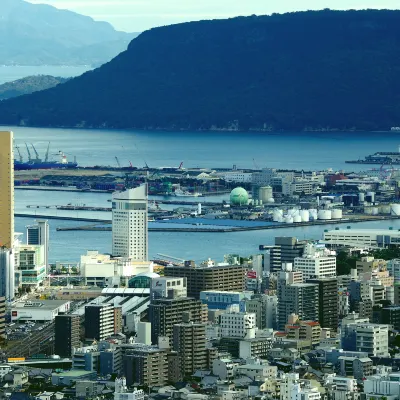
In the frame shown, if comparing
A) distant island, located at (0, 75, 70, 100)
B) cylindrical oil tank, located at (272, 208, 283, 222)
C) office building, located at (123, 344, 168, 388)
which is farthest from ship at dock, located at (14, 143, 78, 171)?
distant island, located at (0, 75, 70, 100)

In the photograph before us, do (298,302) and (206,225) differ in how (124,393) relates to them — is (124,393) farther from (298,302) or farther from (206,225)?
(206,225)

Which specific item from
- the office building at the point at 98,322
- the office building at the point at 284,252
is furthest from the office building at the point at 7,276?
the office building at the point at 284,252

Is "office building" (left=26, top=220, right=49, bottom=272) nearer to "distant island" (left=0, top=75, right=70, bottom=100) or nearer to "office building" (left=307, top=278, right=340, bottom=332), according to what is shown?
"office building" (left=307, top=278, right=340, bottom=332)

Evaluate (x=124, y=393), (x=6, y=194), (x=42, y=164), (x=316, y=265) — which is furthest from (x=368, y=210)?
(x=124, y=393)

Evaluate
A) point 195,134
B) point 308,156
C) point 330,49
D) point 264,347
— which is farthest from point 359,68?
point 264,347

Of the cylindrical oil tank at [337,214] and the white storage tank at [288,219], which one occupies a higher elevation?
the cylindrical oil tank at [337,214]

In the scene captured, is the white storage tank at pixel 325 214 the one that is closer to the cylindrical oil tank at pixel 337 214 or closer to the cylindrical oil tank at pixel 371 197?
the cylindrical oil tank at pixel 337 214
